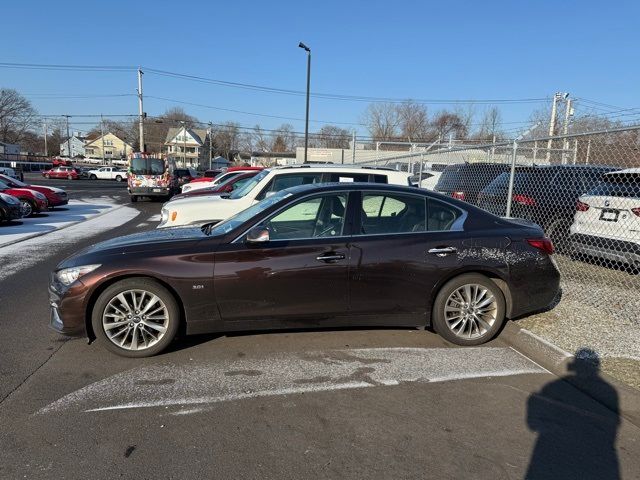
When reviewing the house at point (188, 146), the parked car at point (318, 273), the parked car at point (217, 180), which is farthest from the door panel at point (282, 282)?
the house at point (188, 146)

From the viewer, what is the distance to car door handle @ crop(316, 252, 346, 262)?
436 cm

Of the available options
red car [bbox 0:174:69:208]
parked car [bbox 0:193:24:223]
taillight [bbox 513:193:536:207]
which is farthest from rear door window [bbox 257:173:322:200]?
red car [bbox 0:174:69:208]

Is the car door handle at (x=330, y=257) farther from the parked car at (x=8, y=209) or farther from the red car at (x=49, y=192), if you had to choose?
the red car at (x=49, y=192)

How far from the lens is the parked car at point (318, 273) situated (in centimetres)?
420

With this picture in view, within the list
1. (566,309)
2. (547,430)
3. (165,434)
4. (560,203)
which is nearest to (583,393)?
(547,430)

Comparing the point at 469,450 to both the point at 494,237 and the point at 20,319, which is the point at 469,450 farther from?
the point at 20,319

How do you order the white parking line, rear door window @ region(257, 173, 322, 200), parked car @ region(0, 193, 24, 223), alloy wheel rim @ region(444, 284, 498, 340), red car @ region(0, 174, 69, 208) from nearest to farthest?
the white parking line < alloy wheel rim @ region(444, 284, 498, 340) < rear door window @ region(257, 173, 322, 200) < parked car @ region(0, 193, 24, 223) < red car @ region(0, 174, 69, 208)

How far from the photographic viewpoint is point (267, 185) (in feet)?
27.4

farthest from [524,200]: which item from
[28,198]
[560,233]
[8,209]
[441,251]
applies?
[28,198]

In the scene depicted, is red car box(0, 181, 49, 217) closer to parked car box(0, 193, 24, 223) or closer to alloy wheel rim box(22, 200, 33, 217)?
alloy wheel rim box(22, 200, 33, 217)

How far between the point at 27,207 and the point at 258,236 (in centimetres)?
1441

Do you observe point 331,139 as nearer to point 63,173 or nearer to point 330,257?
point 63,173

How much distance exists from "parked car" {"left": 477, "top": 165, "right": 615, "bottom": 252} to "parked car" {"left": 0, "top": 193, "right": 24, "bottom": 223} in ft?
41.9

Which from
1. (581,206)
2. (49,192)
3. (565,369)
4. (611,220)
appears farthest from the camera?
(49,192)
